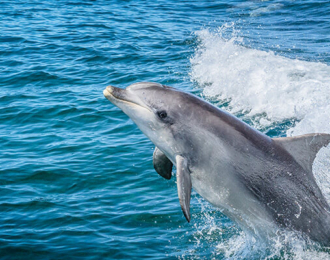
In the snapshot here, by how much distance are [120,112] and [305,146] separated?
784cm

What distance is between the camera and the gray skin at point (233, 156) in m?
6.95

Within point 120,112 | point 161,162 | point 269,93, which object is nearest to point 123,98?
point 161,162

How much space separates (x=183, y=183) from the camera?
668 centimetres

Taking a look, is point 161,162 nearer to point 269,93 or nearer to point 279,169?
point 279,169

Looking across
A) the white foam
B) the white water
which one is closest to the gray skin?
the white water

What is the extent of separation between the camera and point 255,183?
7008mm

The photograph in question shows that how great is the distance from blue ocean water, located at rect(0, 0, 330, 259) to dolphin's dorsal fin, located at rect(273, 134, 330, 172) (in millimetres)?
1207

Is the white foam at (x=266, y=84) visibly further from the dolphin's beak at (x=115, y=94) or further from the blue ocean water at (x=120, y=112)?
the dolphin's beak at (x=115, y=94)

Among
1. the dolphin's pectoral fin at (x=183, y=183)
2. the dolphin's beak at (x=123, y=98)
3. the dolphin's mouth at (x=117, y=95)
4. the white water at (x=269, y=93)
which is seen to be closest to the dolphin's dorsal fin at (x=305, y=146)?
the white water at (x=269, y=93)

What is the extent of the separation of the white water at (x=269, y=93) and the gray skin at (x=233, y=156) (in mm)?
541

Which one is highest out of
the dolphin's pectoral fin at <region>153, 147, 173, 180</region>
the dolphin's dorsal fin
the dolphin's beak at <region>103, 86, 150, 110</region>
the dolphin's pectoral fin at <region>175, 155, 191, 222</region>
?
the dolphin's beak at <region>103, 86, 150, 110</region>

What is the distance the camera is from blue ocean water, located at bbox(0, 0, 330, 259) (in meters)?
8.29

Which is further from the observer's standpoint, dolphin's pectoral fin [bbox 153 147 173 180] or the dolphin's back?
dolphin's pectoral fin [bbox 153 147 173 180]

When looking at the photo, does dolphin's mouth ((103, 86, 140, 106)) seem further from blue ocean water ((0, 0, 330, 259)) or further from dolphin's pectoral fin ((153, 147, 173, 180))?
blue ocean water ((0, 0, 330, 259))
